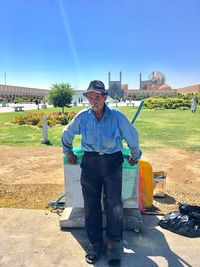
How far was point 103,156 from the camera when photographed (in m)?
3.03

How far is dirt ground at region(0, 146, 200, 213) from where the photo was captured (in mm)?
4672

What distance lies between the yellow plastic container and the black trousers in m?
1.08

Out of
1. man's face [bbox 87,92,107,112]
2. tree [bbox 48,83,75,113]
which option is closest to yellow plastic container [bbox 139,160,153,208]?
man's face [bbox 87,92,107,112]

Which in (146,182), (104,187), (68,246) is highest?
(104,187)

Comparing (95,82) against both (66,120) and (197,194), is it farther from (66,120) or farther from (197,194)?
(66,120)

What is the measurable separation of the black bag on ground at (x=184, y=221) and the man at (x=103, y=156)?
2.62 feet

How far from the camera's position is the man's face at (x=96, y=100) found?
2.99m

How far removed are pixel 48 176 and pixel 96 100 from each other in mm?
3487

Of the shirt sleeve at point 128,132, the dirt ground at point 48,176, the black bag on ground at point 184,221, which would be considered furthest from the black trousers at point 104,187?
the dirt ground at point 48,176

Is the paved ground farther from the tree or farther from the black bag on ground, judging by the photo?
the tree

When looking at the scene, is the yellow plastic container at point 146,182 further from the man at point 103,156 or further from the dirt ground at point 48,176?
the man at point 103,156

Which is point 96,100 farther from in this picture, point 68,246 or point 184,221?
point 184,221

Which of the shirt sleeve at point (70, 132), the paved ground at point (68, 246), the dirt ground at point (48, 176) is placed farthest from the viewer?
the dirt ground at point (48, 176)

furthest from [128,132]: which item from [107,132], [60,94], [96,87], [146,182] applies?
[60,94]
